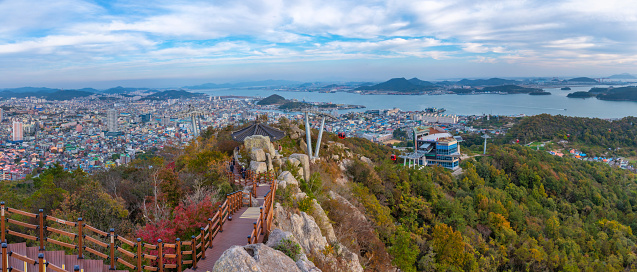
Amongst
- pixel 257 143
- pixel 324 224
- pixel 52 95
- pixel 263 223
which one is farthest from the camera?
pixel 52 95

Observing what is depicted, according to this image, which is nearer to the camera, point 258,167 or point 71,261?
point 71,261

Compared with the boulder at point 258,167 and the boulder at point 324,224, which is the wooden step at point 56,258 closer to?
the boulder at point 324,224

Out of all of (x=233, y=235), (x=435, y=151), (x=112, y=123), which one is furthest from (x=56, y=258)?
(x=112, y=123)

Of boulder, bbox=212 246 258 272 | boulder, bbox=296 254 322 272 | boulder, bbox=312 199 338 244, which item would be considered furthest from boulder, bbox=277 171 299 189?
boulder, bbox=212 246 258 272

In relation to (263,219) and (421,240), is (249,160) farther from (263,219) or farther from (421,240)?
(421,240)

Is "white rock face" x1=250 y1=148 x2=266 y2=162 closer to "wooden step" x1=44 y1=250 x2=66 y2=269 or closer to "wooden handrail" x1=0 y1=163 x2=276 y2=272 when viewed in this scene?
"wooden handrail" x1=0 y1=163 x2=276 y2=272

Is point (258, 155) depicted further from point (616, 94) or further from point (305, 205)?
point (616, 94)

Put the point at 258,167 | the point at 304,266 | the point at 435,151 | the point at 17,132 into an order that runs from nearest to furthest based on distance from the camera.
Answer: the point at 304,266 < the point at 258,167 < the point at 17,132 < the point at 435,151

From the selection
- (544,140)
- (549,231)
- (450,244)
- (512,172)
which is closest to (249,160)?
(450,244)
